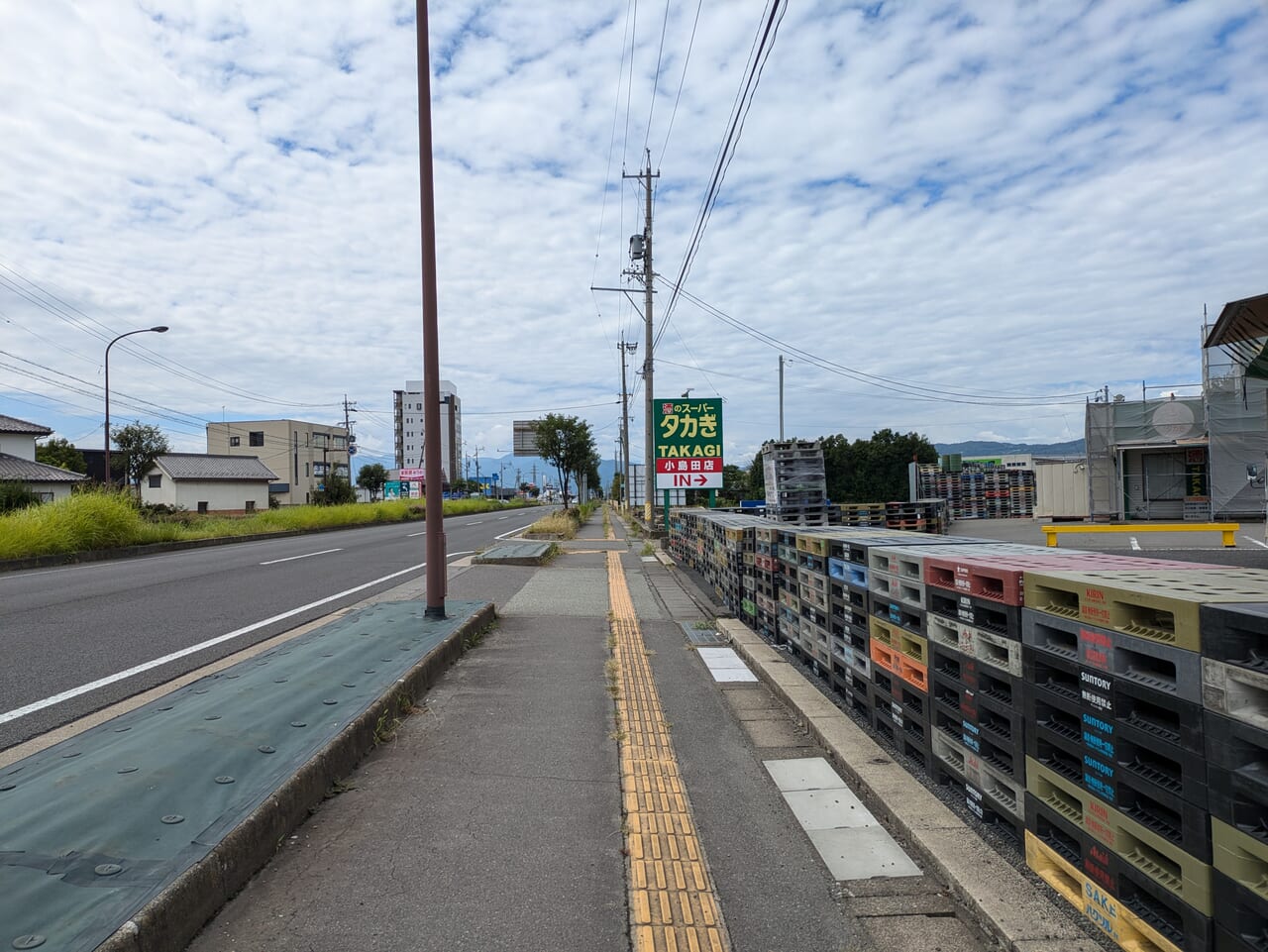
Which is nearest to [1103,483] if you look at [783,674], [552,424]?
[552,424]

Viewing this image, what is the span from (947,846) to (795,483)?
14519 millimetres

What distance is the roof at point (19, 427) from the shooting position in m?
37.9

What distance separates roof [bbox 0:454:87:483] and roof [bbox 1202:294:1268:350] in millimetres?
40665

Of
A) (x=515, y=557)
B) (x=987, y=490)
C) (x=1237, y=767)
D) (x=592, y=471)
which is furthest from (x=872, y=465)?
(x=1237, y=767)

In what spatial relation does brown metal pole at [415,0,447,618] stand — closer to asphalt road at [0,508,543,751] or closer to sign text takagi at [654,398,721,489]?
asphalt road at [0,508,543,751]

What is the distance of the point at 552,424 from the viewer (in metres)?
47.8

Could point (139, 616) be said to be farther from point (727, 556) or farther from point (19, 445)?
point (19, 445)

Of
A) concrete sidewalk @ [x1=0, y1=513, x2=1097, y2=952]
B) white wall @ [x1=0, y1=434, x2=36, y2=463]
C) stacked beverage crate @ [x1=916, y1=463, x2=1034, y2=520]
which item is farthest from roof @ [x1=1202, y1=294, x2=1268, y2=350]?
white wall @ [x1=0, y1=434, x2=36, y2=463]

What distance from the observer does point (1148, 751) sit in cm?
251

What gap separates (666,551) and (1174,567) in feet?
56.1

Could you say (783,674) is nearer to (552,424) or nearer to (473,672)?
(473,672)

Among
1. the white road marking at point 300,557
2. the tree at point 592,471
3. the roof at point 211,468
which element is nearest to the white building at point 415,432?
the tree at point 592,471

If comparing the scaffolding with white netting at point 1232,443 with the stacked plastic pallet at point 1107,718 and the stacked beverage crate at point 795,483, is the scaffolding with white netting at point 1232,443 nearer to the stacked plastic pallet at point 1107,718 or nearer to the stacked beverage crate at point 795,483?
the stacked beverage crate at point 795,483

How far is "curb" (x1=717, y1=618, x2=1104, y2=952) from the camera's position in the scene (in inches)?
105
